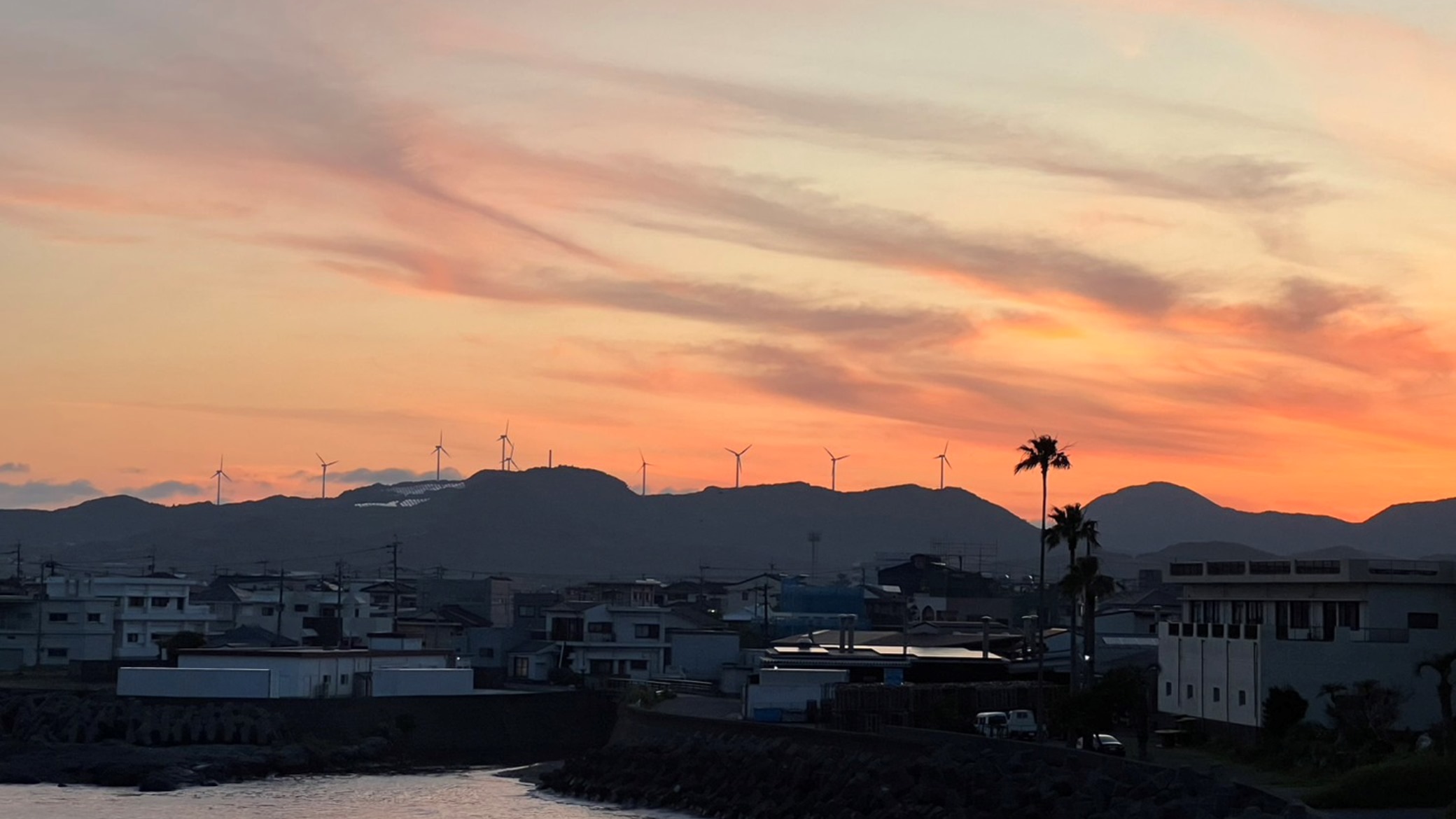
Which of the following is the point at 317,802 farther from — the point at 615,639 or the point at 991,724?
the point at 615,639

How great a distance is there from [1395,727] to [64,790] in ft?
119

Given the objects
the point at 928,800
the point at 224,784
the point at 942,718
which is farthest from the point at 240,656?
the point at 928,800

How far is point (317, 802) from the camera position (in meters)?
46.6

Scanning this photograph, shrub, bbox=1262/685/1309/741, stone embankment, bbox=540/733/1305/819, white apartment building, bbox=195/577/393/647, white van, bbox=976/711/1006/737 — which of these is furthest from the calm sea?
white apartment building, bbox=195/577/393/647

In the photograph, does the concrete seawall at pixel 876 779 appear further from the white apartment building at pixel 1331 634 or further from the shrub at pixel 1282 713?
the white apartment building at pixel 1331 634

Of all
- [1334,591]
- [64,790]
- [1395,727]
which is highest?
[1334,591]

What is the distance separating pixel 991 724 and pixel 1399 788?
1523cm

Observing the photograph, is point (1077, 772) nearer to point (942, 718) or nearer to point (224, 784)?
point (942, 718)

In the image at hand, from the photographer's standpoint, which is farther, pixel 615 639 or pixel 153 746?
pixel 615 639

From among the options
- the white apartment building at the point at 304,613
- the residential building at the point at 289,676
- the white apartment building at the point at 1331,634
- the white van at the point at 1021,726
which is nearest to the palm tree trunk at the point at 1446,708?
the white apartment building at the point at 1331,634

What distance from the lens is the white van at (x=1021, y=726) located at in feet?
149

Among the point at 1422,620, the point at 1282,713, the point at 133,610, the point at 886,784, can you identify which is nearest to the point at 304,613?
the point at 133,610

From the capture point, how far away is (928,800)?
3562cm

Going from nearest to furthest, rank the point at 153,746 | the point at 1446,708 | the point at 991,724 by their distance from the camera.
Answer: the point at 1446,708
the point at 991,724
the point at 153,746
